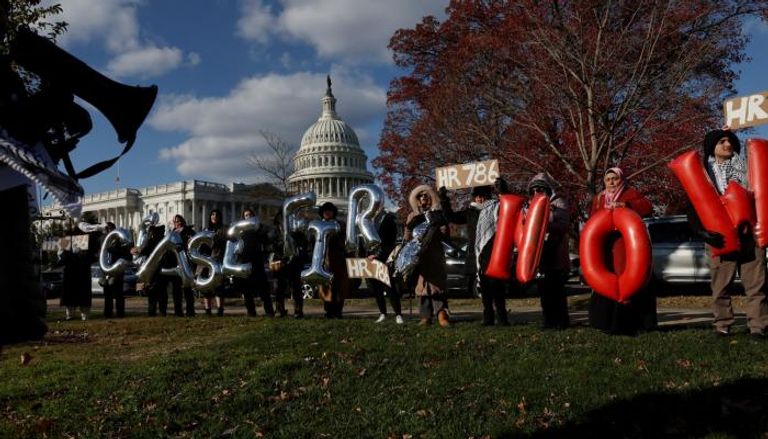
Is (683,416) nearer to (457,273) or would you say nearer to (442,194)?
(442,194)

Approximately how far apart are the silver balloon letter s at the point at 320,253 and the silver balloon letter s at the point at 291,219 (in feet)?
1.97

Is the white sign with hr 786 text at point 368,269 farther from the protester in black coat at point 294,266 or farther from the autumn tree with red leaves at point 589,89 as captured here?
the autumn tree with red leaves at point 589,89

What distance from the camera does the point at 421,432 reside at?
420 cm

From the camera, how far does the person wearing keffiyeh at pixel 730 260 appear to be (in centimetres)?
595

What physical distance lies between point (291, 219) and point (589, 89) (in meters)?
6.16

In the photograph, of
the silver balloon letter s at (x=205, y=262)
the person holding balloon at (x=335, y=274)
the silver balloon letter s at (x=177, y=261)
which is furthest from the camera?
the silver balloon letter s at (x=177, y=261)

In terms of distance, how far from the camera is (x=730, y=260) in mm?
6070

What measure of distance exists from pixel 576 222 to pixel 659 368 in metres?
10.8

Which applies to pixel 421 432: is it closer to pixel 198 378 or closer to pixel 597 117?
pixel 198 378

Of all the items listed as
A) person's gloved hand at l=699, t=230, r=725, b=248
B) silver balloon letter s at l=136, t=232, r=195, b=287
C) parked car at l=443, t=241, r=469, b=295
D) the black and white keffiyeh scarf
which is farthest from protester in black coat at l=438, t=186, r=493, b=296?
parked car at l=443, t=241, r=469, b=295

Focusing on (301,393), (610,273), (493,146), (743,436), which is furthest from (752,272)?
(493,146)

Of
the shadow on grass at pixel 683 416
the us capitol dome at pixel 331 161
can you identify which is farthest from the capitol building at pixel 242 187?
the shadow on grass at pixel 683 416

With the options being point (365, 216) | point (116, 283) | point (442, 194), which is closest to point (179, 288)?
point (116, 283)

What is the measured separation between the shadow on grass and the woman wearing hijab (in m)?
1.98
